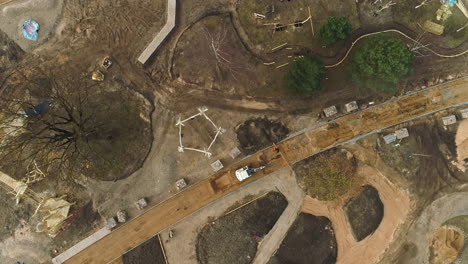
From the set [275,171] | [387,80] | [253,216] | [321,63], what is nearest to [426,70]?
[387,80]

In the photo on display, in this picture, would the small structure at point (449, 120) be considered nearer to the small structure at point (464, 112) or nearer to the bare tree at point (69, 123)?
the small structure at point (464, 112)

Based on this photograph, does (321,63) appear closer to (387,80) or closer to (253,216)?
(387,80)

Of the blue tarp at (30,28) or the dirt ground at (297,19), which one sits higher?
the blue tarp at (30,28)

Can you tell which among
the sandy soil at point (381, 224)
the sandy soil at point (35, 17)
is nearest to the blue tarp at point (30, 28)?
the sandy soil at point (35, 17)

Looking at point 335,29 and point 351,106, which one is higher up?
point 335,29

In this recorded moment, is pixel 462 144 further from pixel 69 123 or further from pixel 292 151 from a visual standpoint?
pixel 69 123

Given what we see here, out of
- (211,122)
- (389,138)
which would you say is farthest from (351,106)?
(211,122)
